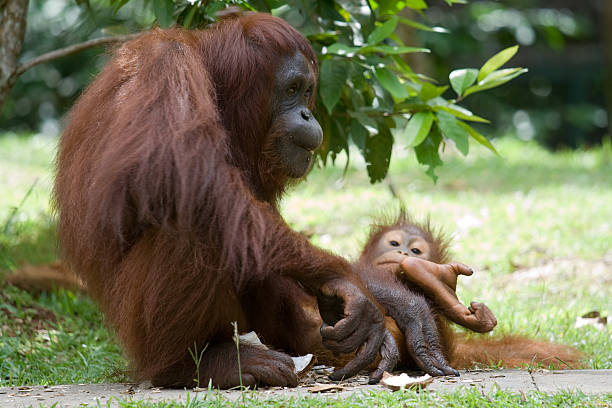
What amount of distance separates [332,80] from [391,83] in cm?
28

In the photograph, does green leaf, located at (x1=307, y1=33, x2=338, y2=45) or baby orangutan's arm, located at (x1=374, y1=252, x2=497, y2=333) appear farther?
green leaf, located at (x1=307, y1=33, x2=338, y2=45)

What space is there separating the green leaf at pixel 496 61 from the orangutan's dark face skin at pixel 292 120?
972mm

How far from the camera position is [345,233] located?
6492 mm

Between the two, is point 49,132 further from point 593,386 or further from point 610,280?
point 593,386

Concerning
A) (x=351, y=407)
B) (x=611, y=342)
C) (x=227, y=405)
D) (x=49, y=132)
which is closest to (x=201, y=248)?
(x=227, y=405)

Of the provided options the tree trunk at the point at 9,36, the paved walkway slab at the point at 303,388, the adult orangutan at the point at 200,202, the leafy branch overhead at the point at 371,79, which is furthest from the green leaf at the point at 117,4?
the paved walkway slab at the point at 303,388

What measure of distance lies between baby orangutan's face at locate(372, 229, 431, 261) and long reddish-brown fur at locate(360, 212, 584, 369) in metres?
0.04

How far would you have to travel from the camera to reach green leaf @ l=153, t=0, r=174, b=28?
155 inches

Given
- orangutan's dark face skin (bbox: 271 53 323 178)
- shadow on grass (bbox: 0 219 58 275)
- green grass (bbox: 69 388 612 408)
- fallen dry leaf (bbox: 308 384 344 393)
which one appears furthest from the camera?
shadow on grass (bbox: 0 219 58 275)

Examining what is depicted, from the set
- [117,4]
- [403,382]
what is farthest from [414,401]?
[117,4]

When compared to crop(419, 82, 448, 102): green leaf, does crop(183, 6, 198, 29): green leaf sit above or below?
above

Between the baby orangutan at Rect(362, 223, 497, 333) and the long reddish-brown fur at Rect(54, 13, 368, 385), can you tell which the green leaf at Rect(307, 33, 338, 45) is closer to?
the long reddish-brown fur at Rect(54, 13, 368, 385)

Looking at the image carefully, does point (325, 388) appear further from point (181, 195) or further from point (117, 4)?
point (117, 4)

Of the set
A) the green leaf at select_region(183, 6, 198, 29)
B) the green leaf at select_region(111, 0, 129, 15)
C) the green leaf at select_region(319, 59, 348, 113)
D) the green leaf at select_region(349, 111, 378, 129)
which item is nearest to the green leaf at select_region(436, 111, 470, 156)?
the green leaf at select_region(349, 111, 378, 129)
